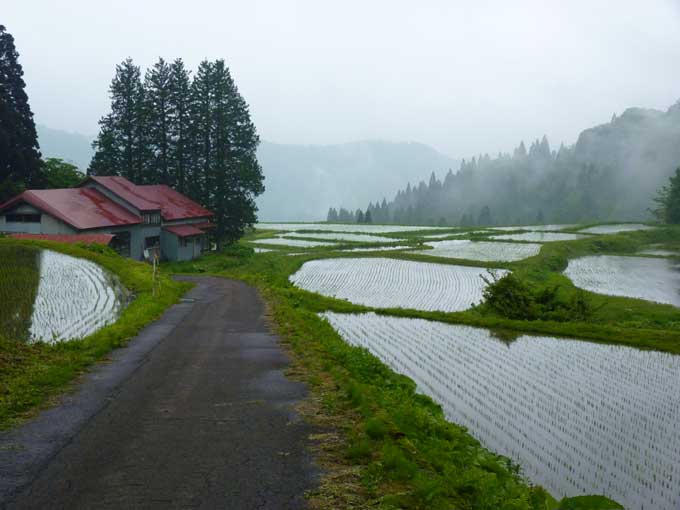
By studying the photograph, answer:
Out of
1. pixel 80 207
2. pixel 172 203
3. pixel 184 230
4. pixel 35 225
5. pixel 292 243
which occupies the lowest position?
pixel 292 243

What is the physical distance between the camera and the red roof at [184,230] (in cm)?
4324

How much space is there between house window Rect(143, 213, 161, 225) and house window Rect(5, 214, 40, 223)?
6.66m

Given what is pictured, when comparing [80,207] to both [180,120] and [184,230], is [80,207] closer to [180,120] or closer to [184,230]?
[184,230]

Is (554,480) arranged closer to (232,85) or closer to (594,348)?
(594,348)

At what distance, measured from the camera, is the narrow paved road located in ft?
20.6

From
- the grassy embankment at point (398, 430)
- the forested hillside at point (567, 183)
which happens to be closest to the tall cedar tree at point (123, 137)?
the grassy embankment at point (398, 430)

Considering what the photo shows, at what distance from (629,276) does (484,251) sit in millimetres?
15021

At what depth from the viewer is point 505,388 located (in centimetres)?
1340

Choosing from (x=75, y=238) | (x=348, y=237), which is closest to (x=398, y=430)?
(x=75, y=238)

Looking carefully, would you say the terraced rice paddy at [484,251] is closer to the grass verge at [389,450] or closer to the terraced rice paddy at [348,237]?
the terraced rice paddy at [348,237]

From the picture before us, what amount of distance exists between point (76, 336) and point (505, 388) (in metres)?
10.0

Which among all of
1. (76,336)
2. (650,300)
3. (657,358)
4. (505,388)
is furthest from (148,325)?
(650,300)

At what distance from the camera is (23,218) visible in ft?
131

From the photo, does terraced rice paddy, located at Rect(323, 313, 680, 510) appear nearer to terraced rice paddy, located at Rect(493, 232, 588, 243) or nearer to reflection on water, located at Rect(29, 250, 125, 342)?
reflection on water, located at Rect(29, 250, 125, 342)
